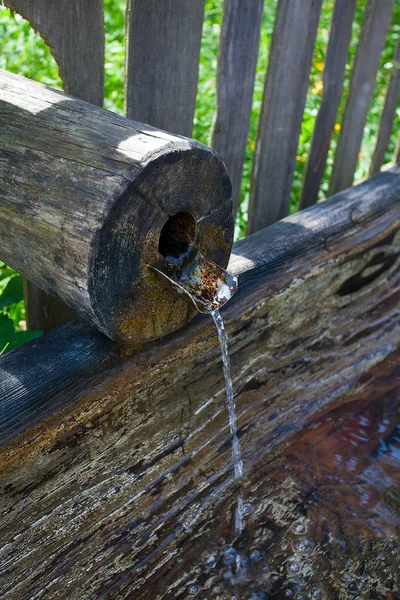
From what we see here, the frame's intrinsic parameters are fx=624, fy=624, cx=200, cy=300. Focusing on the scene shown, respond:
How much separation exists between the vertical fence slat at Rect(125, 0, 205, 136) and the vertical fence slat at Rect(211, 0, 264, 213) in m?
0.17

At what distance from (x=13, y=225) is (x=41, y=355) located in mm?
359

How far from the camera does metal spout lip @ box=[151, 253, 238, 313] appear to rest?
1640mm

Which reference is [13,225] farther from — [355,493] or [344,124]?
[344,124]

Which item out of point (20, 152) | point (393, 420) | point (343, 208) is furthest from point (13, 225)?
point (393, 420)

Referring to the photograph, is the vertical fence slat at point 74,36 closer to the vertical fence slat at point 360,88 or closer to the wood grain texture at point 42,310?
the wood grain texture at point 42,310

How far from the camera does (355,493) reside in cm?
228

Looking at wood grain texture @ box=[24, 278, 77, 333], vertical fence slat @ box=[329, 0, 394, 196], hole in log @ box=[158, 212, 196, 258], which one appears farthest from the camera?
vertical fence slat @ box=[329, 0, 394, 196]

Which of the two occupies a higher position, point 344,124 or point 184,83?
point 184,83

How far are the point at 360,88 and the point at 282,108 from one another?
23.8 inches

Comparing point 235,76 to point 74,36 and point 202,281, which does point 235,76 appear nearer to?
point 74,36

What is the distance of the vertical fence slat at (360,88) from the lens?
2.97 m

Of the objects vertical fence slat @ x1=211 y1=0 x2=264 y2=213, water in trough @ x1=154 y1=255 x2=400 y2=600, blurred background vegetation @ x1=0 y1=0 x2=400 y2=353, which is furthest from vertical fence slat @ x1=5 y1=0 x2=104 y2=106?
blurred background vegetation @ x1=0 y1=0 x2=400 y2=353

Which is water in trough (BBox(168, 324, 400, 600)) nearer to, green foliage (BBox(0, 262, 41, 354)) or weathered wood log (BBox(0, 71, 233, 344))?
weathered wood log (BBox(0, 71, 233, 344))

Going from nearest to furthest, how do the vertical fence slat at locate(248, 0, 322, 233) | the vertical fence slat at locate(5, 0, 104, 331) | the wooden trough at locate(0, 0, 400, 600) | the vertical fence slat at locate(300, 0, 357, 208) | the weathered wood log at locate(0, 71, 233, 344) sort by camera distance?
the weathered wood log at locate(0, 71, 233, 344) → the wooden trough at locate(0, 0, 400, 600) → the vertical fence slat at locate(5, 0, 104, 331) → the vertical fence slat at locate(248, 0, 322, 233) → the vertical fence slat at locate(300, 0, 357, 208)
